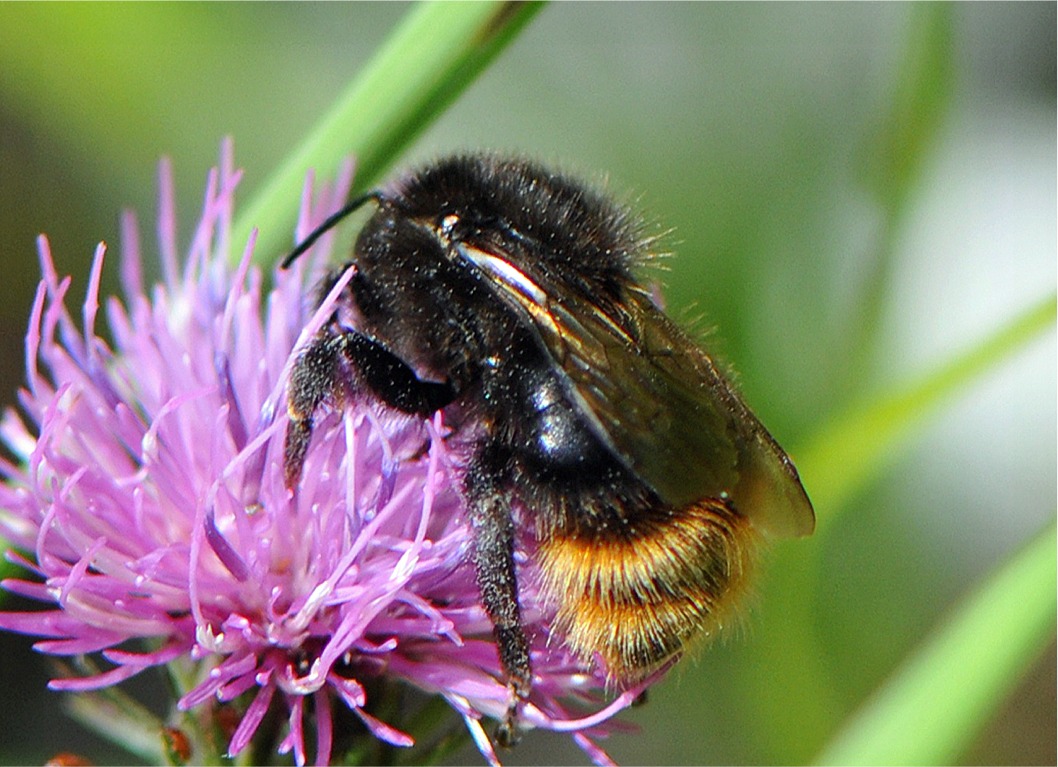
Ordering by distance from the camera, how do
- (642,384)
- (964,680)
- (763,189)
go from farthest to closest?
(763,189)
(964,680)
(642,384)

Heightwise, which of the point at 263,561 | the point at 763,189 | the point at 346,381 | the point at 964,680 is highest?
the point at 763,189

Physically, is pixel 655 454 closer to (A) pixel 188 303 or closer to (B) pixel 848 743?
(B) pixel 848 743

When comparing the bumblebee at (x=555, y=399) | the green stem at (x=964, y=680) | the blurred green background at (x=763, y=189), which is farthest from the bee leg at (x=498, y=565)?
the blurred green background at (x=763, y=189)

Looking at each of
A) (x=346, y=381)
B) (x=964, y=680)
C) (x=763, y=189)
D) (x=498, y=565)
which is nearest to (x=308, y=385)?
(x=346, y=381)

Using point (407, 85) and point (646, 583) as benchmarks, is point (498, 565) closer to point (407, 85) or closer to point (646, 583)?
point (646, 583)

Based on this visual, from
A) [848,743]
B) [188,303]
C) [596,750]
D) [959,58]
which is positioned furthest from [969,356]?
[959,58]

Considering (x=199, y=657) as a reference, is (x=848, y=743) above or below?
above

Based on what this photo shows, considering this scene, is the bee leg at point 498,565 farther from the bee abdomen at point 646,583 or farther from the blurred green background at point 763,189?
the blurred green background at point 763,189
